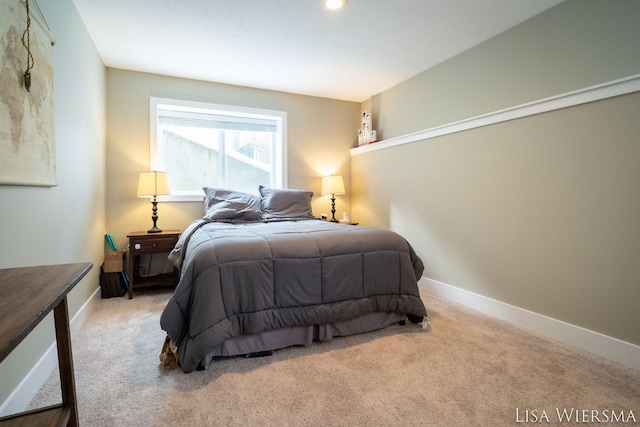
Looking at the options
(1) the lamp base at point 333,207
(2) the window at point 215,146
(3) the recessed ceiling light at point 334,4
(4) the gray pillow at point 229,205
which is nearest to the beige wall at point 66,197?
(2) the window at point 215,146

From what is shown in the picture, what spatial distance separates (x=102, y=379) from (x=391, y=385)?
1.55 meters

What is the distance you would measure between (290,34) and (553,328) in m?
3.11

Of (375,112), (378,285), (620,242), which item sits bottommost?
(378,285)

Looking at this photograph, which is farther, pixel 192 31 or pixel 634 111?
pixel 192 31

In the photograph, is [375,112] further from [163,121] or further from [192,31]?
[163,121]

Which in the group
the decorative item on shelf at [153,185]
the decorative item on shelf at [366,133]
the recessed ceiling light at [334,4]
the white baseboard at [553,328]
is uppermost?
the recessed ceiling light at [334,4]

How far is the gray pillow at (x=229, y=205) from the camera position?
313 centimetres

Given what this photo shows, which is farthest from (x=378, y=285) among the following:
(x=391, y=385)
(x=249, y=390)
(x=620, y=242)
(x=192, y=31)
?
(x=192, y=31)

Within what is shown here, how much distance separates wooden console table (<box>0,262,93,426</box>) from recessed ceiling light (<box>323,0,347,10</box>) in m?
2.23

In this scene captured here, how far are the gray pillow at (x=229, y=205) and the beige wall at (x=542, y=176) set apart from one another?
1824 mm

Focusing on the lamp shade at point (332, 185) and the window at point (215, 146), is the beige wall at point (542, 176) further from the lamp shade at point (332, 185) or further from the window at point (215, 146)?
the window at point (215, 146)

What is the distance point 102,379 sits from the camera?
1624 mm

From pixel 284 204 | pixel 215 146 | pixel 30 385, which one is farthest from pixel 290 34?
pixel 30 385

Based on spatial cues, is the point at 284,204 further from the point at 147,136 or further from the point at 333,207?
the point at 147,136
